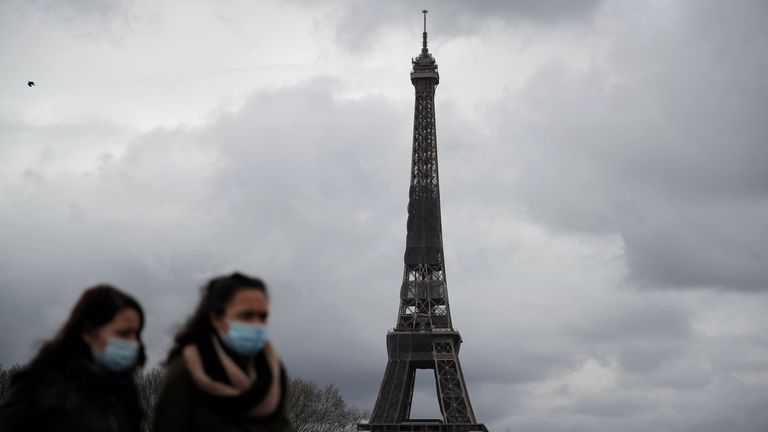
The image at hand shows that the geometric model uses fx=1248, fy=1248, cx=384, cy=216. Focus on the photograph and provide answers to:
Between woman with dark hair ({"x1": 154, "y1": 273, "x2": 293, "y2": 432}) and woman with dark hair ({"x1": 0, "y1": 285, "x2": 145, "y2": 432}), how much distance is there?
36 centimetres

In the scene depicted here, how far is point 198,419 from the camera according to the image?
8250mm

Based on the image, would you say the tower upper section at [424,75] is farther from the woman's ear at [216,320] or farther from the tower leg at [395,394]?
the woman's ear at [216,320]

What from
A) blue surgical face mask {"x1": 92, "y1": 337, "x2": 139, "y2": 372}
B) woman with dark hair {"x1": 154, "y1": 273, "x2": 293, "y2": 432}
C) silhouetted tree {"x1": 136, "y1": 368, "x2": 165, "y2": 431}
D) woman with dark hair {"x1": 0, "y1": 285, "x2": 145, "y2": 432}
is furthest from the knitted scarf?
silhouetted tree {"x1": 136, "y1": 368, "x2": 165, "y2": 431}

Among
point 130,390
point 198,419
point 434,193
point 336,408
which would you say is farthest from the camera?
point 434,193

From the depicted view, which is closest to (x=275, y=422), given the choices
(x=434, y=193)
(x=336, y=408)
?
(x=336, y=408)

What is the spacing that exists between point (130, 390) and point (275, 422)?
110cm

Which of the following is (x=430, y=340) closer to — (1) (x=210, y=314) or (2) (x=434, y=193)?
(2) (x=434, y=193)

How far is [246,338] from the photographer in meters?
8.24

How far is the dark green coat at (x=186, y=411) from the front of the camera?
822 centimetres

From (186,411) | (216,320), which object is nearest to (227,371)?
(186,411)

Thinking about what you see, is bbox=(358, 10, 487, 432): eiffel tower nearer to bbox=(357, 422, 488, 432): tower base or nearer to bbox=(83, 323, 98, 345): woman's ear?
bbox=(357, 422, 488, 432): tower base

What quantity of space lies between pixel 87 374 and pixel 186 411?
2.60ft

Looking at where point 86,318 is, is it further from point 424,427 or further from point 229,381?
point 424,427

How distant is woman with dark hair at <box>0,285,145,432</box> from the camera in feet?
27.3
